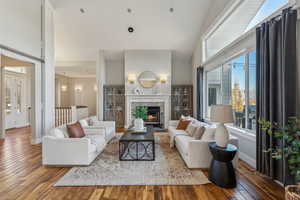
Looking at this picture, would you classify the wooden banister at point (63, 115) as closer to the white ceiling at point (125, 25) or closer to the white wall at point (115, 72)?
the white wall at point (115, 72)

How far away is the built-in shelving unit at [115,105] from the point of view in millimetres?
7547

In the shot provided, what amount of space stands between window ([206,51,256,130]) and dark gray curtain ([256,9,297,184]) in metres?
0.81

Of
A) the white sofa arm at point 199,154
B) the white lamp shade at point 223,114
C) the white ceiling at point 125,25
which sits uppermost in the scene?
the white ceiling at point 125,25

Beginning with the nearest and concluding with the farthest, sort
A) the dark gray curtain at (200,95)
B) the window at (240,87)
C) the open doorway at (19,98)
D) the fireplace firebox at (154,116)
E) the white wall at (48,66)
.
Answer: the window at (240,87)
the open doorway at (19,98)
the white wall at (48,66)
the dark gray curtain at (200,95)
the fireplace firebox at (154,116)

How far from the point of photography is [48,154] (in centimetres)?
312

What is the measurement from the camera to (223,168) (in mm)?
2496

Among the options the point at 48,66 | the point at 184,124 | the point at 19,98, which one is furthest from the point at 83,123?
the point at 19,98

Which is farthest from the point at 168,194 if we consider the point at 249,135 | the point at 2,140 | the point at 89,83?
the point at 89,83

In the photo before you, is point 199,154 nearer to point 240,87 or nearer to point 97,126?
point 240,87

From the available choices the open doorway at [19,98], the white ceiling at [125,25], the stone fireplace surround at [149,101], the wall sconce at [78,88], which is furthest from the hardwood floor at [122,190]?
the wall sconce at [78,88]

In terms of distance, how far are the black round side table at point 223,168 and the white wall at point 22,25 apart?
205 inches

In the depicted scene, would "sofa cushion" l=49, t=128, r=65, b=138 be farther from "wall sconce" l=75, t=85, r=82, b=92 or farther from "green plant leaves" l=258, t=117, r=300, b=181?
"wall sconce" l=75, t=85, r=82, b=92

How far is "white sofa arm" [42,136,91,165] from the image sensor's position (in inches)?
122

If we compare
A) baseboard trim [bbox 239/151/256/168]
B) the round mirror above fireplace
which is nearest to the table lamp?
baseboard trim [bbox 239/151/256/168]
